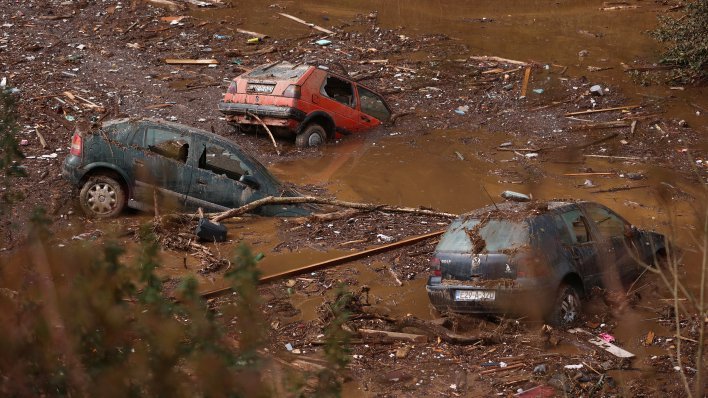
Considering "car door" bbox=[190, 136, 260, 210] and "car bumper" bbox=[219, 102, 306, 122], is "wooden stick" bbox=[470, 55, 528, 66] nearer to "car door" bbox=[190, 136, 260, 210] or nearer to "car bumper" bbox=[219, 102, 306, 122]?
"car bumper" bbox=[219, 102, 306, 122]

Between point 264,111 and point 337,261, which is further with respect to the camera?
point 264,111

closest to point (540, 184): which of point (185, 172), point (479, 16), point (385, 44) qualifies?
point (185, 172)

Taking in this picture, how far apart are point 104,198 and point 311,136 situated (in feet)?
19.2

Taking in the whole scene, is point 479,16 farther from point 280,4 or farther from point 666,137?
point 666,137

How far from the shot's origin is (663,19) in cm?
2361

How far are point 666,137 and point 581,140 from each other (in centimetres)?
170

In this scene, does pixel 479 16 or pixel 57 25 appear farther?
pixel 479 16

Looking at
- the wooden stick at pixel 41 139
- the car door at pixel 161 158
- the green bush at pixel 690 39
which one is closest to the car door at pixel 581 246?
the car door at pixel 161 158

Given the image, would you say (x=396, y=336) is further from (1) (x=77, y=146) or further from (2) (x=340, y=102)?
(2) (x=340, y=102)

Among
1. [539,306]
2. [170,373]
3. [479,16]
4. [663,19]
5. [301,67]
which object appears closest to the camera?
[170,373]

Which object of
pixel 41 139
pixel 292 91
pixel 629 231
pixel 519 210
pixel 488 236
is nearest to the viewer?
pixel 488 236

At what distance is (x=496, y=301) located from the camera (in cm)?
1069

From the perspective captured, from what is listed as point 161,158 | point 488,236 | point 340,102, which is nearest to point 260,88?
point 340,102

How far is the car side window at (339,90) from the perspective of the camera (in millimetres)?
19606
